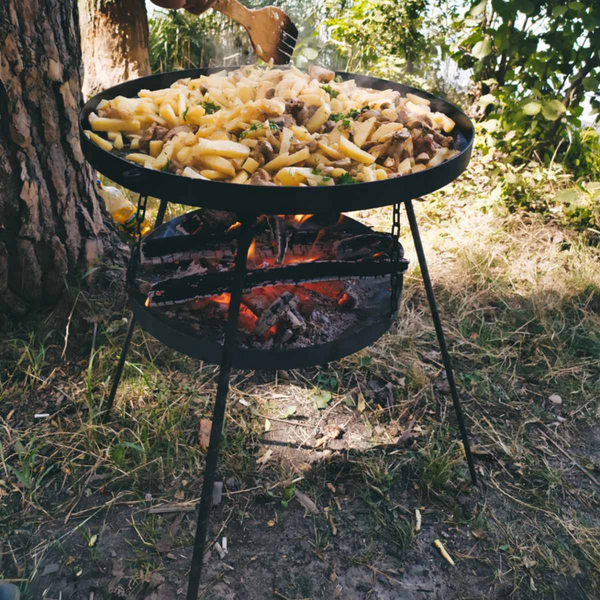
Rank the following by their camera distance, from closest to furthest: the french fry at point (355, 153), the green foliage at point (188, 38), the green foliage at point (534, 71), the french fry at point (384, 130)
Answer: the french fry at point (355, 153), the french fry at point (384, 130), the green foliage at point (534, 71), the green foliage at point (188, 38)

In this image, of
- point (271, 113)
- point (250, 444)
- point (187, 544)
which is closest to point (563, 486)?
point (250, 444)

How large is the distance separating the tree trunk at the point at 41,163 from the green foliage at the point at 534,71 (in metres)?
3.00

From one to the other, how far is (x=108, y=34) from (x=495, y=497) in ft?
17.8

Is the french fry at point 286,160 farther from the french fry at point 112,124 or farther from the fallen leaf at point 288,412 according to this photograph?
the fallen leaf at point 288,412

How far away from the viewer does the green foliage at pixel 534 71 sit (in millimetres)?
3920

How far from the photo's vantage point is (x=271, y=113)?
1930 millimetres

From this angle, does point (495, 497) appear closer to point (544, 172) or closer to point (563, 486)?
point (563, 486)

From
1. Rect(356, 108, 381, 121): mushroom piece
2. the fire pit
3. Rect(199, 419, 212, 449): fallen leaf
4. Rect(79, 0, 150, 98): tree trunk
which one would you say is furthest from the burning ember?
Rect(79, 0, 150, 98): tree trunk

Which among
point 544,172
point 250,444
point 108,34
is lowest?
point 250,444

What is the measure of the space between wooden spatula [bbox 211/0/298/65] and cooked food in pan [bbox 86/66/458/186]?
16.1 inches

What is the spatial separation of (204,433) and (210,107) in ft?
4.92

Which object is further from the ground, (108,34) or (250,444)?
(108,34)

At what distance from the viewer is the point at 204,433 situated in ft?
8.38

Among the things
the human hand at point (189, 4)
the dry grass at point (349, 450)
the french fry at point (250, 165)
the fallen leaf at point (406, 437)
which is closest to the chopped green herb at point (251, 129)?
the french fry at point (250, 165)
